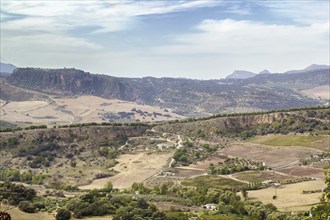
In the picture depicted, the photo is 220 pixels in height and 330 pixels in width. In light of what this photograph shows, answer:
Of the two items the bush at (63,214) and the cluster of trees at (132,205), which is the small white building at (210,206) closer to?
the cluster of trees at (132,205)

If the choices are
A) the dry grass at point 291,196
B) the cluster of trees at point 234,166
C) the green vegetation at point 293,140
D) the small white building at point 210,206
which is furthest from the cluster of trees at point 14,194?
the green vegetation at point 293,140

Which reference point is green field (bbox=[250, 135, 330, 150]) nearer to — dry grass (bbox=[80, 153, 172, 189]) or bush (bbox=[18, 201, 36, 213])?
dry grass (bbox=[80, 153, 172, 189])

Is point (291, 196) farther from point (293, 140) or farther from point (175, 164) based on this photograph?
point (293, 140)

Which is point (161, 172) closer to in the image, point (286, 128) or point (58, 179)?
point (58, 179)

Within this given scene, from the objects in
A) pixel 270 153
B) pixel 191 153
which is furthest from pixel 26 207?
pixel 270 153

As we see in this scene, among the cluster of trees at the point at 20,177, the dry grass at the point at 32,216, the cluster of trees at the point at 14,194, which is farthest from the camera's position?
the cluster of trees at the point at 20,177

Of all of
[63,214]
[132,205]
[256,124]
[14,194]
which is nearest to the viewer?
[63,214]
